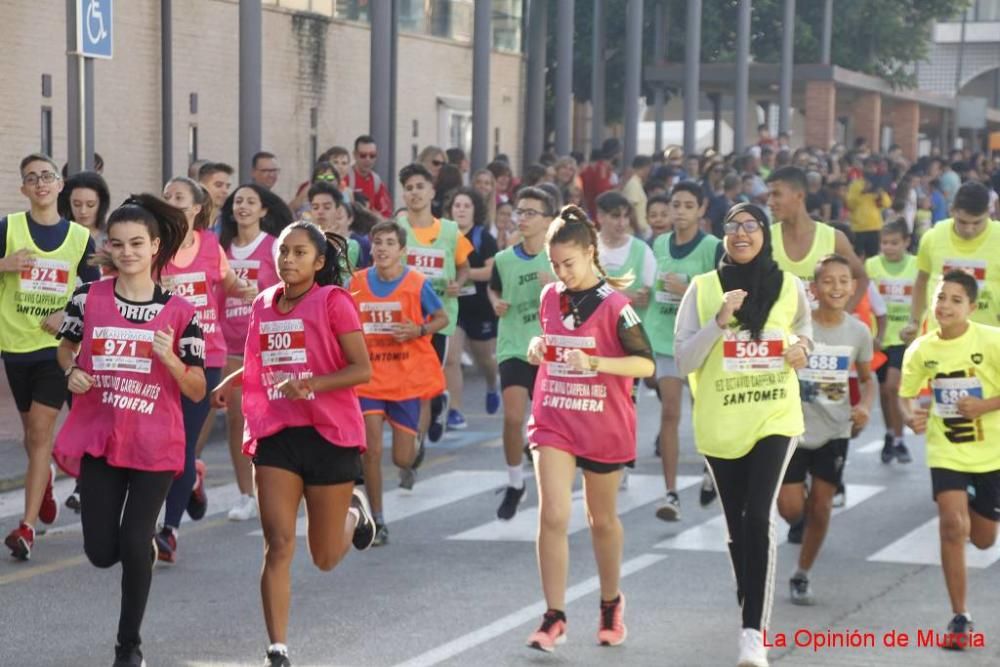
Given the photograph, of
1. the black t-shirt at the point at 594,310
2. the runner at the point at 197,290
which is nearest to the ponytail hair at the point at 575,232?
the black t-shirt at the point at 594,310

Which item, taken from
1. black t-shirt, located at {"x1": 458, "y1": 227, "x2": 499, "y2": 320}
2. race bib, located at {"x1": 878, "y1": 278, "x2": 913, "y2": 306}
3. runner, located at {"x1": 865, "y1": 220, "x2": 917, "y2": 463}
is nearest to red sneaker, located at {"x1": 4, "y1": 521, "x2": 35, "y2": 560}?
black t-shirt, located at {"x1": 458, "y1": 227, "x2": 499, "y2": 320}

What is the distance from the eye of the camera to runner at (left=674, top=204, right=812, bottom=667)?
826cm

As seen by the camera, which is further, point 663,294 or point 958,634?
point 663,294

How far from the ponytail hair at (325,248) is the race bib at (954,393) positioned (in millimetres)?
2687

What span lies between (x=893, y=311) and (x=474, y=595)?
6014 millimetres

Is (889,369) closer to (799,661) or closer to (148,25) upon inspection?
(799,661)

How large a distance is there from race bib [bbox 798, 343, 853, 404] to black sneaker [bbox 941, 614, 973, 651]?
165 cm

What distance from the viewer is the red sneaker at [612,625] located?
843 cm

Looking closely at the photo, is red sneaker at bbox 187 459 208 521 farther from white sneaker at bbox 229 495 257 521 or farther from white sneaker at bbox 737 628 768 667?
white sneaker at bbox 737 628 768 667

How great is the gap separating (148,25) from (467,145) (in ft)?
36.1

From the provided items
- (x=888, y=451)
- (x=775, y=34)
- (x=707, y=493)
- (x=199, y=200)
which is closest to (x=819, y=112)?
(x=775, y=34)

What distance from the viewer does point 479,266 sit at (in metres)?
15.4

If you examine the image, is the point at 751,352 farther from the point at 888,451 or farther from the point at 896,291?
the point at 896,291

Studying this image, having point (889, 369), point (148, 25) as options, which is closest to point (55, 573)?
point (889, 369)
